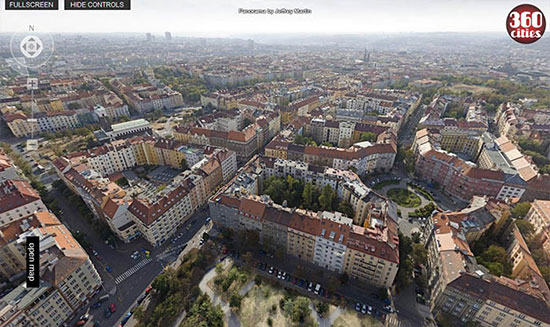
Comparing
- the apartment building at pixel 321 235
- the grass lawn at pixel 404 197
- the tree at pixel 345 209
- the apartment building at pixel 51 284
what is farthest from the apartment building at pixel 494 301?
the apartment building at pixel 51 284

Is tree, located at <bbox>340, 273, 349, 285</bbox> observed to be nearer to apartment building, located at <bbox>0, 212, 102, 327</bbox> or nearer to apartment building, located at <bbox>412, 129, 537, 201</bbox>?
apartment building, located at <bbox>0, 212, 102, 327</bbox>

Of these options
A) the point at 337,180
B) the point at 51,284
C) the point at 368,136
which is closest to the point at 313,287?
the point at 337,180

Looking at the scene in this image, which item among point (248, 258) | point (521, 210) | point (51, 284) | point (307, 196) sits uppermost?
point (521, 210)

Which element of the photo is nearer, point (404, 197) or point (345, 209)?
point (345, 209)

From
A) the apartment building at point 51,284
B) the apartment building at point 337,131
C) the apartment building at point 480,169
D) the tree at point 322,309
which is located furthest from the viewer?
the apartment building at point 337,131

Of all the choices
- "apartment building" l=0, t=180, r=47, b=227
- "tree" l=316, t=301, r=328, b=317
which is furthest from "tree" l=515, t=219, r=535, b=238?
"apartment building" l=0, t=180, r=47, b=227

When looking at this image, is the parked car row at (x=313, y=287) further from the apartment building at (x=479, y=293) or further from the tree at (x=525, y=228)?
the tree at (x=525, y=228)

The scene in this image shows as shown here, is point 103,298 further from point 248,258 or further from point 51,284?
point 248,258

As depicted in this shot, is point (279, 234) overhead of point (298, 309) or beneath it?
overhead
